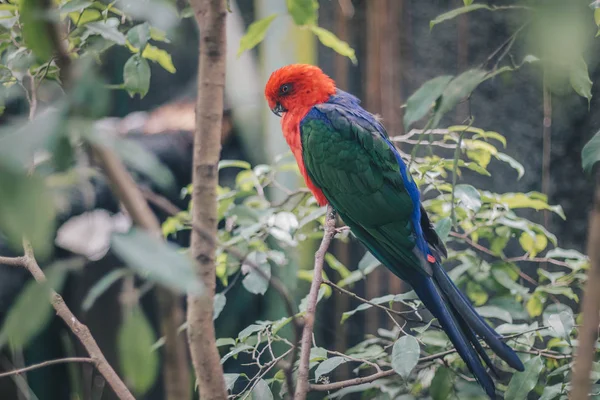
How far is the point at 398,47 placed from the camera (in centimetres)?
203

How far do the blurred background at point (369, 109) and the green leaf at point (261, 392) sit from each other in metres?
0.90

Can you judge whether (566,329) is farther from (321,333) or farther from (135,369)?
(321,333)

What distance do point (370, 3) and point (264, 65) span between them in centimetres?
43

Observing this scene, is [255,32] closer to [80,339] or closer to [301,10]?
[301,10]

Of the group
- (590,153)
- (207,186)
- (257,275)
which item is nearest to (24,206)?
(207,186)

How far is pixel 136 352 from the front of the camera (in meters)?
0.33

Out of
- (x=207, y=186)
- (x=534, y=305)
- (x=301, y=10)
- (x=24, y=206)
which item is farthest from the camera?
(x=534, y=305)

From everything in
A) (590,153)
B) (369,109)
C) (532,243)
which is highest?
(369,109)

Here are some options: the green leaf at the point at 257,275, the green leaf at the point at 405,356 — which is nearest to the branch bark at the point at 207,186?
the green leaf at the point at 405,356

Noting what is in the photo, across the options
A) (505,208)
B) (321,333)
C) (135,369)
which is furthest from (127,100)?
(135,369)

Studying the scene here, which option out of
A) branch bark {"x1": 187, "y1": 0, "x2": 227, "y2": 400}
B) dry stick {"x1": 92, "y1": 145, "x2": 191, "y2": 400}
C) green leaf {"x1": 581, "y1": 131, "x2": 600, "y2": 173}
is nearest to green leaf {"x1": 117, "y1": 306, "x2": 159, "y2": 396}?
dry stick {"x1": 92, "y1": 145, "x2": 191, "y2": 400}

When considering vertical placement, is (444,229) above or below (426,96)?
below

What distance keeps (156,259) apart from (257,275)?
2.15ft

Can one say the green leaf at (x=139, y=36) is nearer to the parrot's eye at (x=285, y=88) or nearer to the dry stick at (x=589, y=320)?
the parrot's eye at (x=285, y=88)
